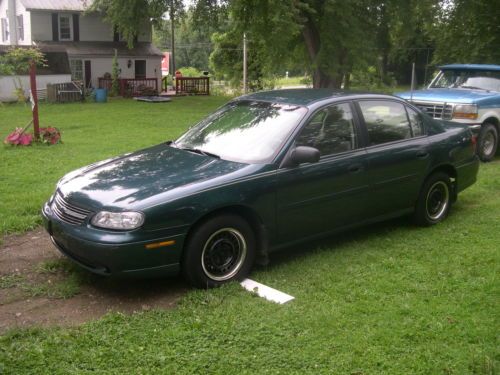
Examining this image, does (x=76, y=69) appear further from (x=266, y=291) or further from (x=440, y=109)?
(x=266, y=291)

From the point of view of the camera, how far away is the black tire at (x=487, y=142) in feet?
34.2

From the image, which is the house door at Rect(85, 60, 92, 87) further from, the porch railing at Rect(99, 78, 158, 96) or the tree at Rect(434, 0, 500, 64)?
the tree at Rect(434, 0, 500, 64)

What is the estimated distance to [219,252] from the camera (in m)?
4.75

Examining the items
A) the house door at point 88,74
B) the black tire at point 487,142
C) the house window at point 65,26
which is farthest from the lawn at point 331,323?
the house window at point 65,26

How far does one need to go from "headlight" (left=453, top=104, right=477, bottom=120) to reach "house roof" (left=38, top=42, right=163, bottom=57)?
24291 mm

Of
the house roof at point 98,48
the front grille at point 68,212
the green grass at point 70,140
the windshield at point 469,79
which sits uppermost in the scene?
the house roof at point 98,48

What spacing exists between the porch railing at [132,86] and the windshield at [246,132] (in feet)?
83.9

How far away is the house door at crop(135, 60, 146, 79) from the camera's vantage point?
112 ft

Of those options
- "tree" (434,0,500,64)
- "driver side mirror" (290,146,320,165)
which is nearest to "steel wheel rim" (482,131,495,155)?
"driver side mirror" (290,146,320,165)

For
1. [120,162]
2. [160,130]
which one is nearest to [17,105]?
[160,130]

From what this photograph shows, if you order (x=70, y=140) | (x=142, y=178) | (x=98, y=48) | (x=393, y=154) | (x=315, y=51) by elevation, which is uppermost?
(x=98, y=48)

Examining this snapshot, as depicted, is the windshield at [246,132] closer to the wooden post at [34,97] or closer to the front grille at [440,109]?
the front grille at [440,109]

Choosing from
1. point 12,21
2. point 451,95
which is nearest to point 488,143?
point 451,95

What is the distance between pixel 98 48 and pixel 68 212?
97.9 ft
